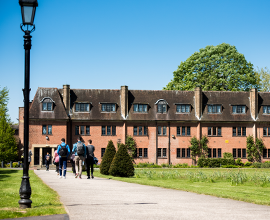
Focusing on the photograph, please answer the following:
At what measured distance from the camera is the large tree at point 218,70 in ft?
185

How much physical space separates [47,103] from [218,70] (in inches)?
1047

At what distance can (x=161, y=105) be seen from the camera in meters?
49.4

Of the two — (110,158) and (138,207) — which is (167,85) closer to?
(110,158)

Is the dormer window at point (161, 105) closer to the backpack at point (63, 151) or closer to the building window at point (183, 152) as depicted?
the building window at point (183, 152)

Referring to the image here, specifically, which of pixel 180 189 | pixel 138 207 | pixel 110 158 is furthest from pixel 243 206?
pixel 110 158

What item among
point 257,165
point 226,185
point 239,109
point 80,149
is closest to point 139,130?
point 239,109

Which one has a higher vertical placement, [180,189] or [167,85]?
[167,85]

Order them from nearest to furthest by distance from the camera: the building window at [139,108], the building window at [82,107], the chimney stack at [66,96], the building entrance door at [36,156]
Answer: the building entrance door at [36,156], the chimney stack at [66,96], the building window at [82,107], the building window at [139,108]

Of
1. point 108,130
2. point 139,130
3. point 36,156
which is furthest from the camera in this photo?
point 139,130

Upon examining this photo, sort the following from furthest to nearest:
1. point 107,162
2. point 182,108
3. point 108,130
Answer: point 182,108 → point 108,130 → point 107,162

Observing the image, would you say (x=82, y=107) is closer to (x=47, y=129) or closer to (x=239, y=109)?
(x=47, y=129)

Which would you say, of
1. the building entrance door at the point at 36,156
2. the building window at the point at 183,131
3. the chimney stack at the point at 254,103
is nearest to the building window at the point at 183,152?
the building window at the point at 183,131

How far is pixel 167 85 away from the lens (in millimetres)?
60719

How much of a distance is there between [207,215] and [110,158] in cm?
1786
